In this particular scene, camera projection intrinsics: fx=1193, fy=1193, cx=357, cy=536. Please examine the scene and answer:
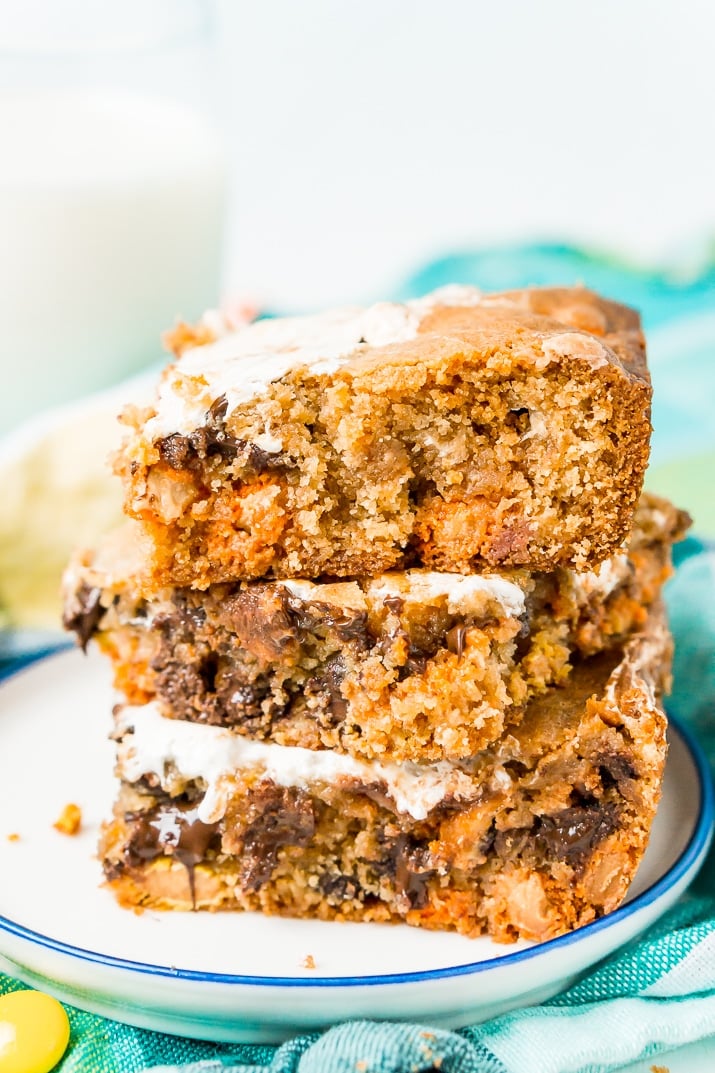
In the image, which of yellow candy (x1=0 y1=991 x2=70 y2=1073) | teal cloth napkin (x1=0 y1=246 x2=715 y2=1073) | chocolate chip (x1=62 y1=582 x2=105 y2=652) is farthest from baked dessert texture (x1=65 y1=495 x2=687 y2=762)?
yellow candy (x1=0 y1=991 x2=70 y2=1073)

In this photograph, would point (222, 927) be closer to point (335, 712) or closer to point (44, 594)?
point (335, 712)

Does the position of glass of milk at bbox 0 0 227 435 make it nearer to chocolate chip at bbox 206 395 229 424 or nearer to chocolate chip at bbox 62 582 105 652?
chocolate chip at bbox 62 582 105 652

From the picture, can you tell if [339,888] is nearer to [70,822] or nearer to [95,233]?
[70,822]

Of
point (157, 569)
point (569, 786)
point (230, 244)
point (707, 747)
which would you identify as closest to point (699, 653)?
point (707, 747)

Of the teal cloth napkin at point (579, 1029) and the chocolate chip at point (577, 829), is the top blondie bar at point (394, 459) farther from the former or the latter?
the teal cloth napkin at point (579, 1029)

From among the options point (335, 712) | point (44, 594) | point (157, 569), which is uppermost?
point (157, 569)

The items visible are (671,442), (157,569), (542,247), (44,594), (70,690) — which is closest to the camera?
(157,569)
